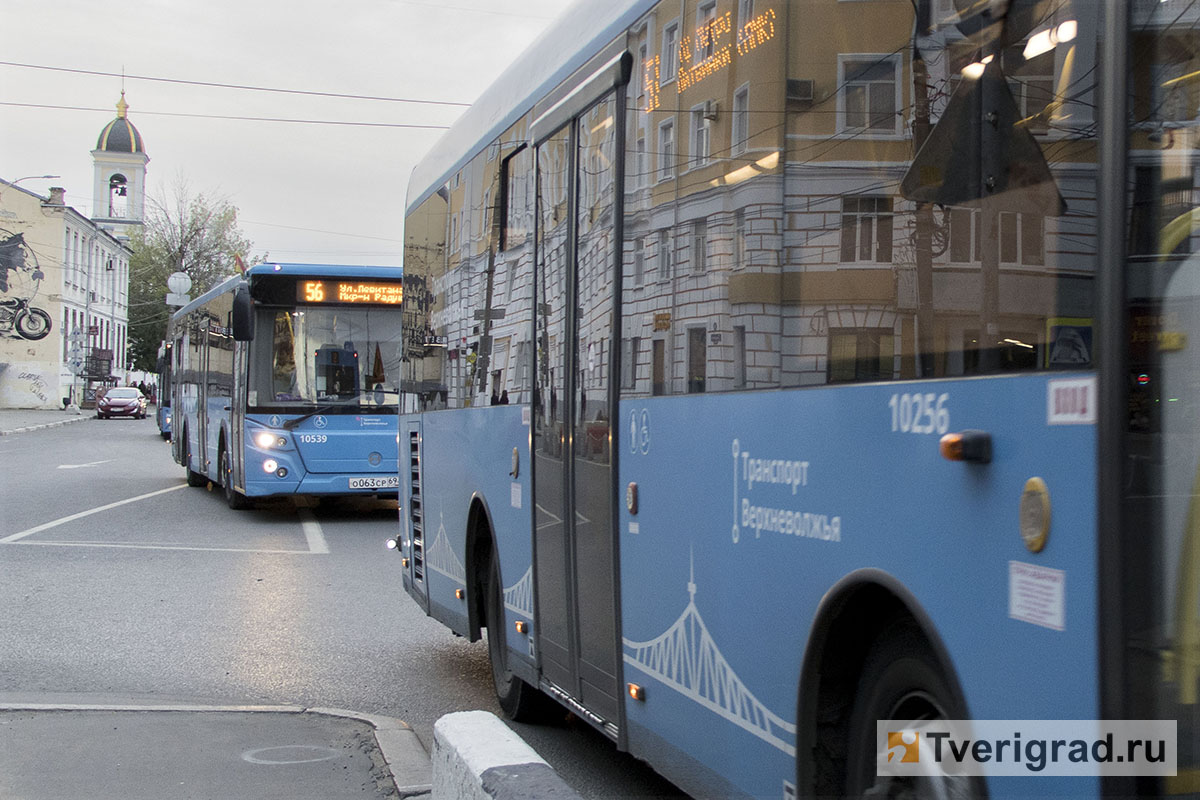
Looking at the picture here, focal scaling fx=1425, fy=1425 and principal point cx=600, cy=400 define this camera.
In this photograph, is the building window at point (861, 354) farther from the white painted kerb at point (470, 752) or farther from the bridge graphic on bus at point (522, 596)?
the bridge graphic on bus at point (522, 596)

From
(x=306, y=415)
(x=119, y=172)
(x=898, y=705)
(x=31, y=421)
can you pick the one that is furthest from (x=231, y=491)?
(x=119, y=172)

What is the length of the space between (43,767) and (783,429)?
377 cm

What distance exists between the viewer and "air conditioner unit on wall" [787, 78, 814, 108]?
3.65 metres

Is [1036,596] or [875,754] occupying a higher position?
[1036,596]

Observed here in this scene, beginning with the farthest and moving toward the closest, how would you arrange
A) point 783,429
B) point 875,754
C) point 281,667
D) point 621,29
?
point 281,667 < point 621,29 < point 783,429 < point 875,754

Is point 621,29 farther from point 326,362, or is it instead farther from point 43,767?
point 326,362

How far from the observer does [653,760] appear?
15.7ft

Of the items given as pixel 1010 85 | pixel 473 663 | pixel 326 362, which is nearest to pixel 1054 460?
pixel 1010 85

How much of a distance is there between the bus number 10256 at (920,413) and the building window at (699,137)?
1421 millimetres

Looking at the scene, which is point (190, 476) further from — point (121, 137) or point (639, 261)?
point (121, 137)

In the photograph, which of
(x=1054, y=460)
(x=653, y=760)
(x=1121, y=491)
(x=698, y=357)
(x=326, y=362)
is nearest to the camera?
(x=1121, y=491)

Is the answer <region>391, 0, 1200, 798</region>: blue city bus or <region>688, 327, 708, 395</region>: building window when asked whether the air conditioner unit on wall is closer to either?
<region>391, 0, 1200, 798</region>: blue city bus

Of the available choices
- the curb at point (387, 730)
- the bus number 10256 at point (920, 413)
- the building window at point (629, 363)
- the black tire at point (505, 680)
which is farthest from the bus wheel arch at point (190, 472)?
the bus number 10256 at point (920, 413)

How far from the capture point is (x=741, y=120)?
4.04 metres
